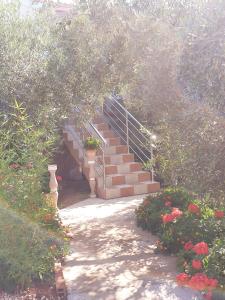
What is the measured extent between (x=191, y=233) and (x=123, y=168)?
5.10 meters

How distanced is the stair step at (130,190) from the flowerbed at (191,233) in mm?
2344

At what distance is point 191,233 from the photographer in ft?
18.8

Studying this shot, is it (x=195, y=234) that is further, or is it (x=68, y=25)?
(x=68, y=25)

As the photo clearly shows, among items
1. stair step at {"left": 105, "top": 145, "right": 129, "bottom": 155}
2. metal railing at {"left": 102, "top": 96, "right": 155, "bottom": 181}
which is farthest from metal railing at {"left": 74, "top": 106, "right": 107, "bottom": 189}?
metal railing at {"left": 102, "top": 96, "right": 155, "bottom": 181}

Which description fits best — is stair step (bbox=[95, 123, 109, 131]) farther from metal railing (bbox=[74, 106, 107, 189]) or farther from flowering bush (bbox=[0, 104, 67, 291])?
flowering bush (bbox=[0, 104, 67, 291])

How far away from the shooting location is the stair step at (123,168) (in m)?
10.6

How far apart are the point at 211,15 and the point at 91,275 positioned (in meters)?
3.29

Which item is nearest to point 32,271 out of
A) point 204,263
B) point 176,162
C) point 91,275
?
point 91,275

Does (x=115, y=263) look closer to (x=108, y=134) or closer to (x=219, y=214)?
(x=219, y=214)

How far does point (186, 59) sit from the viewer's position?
4812mm

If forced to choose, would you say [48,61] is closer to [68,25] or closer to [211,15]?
[68,25]

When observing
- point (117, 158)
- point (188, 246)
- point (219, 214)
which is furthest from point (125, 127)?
point (188, 246)

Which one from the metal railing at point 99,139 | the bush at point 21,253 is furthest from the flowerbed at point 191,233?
the metal railing at point 99,139

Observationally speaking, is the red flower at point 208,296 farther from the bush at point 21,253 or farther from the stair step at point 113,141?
the stair step at point 113,141
